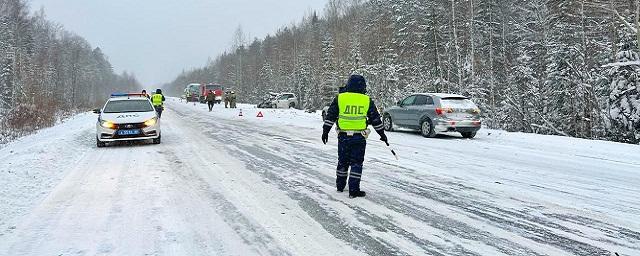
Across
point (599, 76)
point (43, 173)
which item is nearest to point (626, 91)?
point (599, 76)

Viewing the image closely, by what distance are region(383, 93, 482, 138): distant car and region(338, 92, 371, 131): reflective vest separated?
9.09m

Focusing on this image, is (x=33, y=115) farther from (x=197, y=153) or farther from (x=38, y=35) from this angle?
(x=38, y=35)

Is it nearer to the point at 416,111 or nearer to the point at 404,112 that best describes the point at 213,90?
the point at 404,112

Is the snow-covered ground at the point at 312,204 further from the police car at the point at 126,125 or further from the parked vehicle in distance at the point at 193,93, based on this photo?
the parked vehicle in distance at the point at 193,93

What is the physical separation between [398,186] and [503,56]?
1341 inches

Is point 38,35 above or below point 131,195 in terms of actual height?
above

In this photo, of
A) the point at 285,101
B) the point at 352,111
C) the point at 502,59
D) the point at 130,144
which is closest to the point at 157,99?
the point at 130,144

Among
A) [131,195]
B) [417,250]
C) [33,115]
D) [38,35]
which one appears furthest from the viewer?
[38,35]

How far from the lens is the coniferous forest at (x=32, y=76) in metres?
22.4

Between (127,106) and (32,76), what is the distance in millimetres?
30301

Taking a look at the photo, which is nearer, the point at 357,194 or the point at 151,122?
the point at 357,194

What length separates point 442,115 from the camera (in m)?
15.0

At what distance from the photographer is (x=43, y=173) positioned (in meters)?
8.32

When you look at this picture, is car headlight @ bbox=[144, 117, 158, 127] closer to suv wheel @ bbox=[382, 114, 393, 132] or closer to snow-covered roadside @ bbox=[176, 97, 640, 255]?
snow-covered roadside @ bbox=[176, 97, 640, 255]
